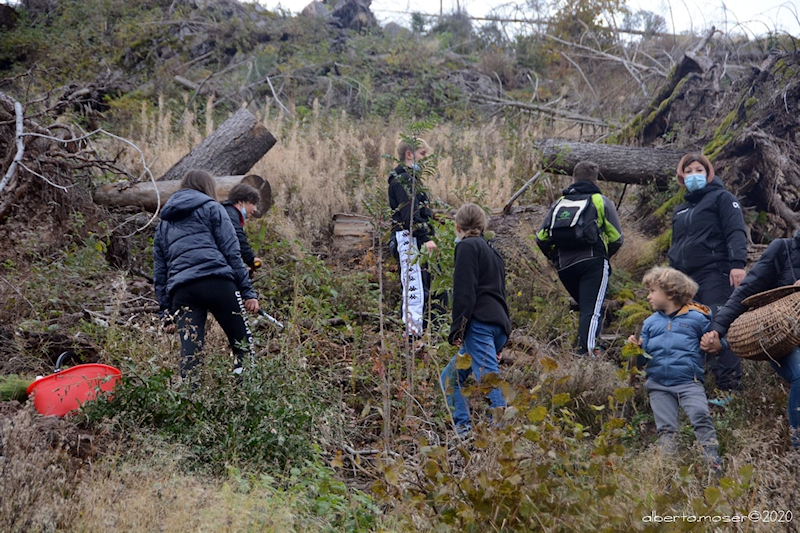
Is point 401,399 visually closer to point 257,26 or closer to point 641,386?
point 641,386

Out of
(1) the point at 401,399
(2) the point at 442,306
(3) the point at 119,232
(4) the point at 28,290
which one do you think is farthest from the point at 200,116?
(1) the point at 401,399

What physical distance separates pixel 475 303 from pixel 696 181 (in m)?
2.52

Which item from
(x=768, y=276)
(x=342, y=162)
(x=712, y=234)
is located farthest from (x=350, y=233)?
(x=768, y=276)

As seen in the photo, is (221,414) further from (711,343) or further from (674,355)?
(711,343)

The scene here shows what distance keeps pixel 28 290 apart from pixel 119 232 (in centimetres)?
175

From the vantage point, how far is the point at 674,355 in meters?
4.64

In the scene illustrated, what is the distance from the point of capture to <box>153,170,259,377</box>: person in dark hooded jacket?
494 cm

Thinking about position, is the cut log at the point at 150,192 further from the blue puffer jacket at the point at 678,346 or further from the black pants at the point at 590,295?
the blue puffer jacket at the point at 678,346

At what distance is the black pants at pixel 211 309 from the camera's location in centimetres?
490

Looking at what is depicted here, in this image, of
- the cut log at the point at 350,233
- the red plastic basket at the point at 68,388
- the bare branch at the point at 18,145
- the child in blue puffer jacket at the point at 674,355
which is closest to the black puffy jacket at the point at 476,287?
the child in blue puffer jacket at the point at 674,355

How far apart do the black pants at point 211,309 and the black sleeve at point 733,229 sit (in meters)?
3.98

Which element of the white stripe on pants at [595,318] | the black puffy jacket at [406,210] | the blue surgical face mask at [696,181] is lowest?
the white stripe on pants at [595,318]

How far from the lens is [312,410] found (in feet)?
14.8

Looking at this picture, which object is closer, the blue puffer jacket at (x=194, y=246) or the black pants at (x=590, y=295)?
the blue puffer jacket at (x=194, y=246)
